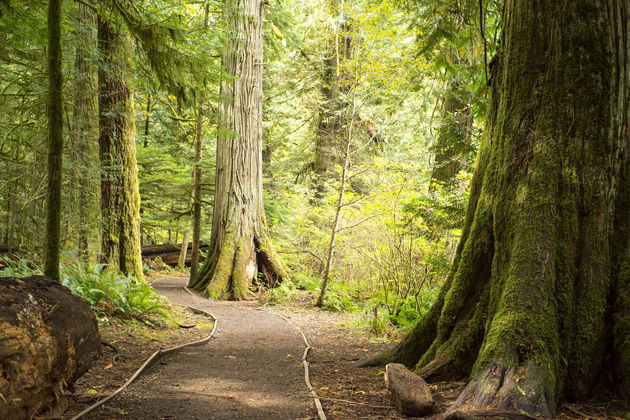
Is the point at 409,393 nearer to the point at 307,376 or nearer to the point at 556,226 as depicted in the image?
the point at 307,376

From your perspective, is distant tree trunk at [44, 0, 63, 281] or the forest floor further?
distant tree trunk at [44, 0, 63, 281]

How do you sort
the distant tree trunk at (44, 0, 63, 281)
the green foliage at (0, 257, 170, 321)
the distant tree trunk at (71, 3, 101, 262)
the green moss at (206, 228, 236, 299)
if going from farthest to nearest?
the green moss at (206, 228, 236, 299)
the distant tree trunk at (71, 3, 101, 262)
the green foliage at (0, 257, 170, 321)
the distant tree trunk at (44, 0, 63, 281)

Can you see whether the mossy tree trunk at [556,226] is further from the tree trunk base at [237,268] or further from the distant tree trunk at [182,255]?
the distant tree trunk at [182,255]

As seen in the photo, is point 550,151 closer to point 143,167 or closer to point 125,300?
point 125,300

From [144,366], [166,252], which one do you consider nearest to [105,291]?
[144,366]

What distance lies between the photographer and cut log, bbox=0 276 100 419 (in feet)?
7.93

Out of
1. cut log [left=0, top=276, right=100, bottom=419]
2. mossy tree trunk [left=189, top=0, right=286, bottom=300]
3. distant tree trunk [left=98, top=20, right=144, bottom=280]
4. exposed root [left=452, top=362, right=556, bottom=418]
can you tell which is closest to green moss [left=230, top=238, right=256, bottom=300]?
mossy tree trunk [left=189, top=0, right=286, bottom=300]

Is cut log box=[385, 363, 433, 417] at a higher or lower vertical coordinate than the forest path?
higher

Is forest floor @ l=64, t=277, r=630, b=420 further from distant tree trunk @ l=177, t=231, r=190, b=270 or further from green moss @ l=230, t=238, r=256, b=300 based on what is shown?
distant tree trunk @ l=177, t=231, r=190, b=270

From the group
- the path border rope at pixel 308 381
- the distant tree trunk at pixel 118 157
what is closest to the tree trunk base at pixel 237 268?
the distant tree trunk at pixel 118 157

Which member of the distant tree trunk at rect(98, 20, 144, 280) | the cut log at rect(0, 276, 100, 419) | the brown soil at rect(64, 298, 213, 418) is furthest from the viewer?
the distant tree trunk at rect(98, 20, 144, 280)

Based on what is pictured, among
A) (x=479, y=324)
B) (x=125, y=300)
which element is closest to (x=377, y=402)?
(x=479, y=324)

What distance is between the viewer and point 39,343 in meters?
2.67

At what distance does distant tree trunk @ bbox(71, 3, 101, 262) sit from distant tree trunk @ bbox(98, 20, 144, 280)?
335 millimetres
